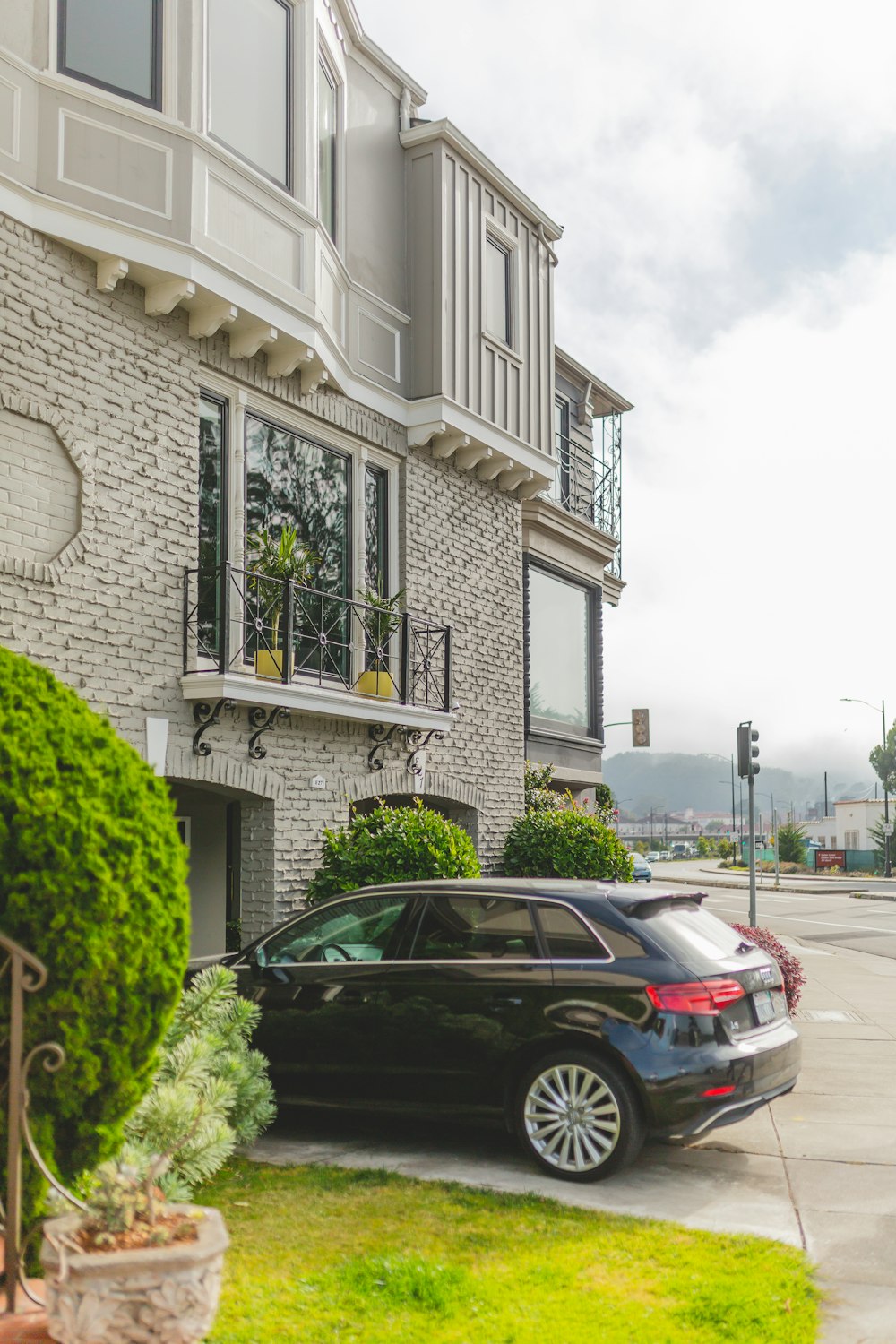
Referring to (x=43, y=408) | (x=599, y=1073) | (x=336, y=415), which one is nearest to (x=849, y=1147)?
(x=599, y=1073)

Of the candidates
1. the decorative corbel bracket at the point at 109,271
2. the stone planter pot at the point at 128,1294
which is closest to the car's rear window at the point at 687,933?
the stone planter pot at the point at 128,1294

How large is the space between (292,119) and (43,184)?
9.95 feet

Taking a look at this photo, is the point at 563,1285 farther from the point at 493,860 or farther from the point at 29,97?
the point at 493,860

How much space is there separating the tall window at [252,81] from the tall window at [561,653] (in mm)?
8592

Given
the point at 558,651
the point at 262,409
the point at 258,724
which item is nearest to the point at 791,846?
the point at 558,651

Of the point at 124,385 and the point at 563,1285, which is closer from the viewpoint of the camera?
the point at 563,1285

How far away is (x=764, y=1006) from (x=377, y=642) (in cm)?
676

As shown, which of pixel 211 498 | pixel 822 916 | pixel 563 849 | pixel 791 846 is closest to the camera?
pixel 211 498

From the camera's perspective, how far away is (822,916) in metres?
33.7

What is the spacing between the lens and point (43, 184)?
984 cm

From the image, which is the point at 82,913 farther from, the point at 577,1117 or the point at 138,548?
the point at 138,548

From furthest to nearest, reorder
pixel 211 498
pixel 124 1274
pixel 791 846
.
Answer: pixel 791 846, pixel 211 498, pixel 124 1274

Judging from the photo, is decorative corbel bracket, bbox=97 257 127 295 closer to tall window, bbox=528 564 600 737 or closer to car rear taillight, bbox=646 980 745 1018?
car rear taillight, bbox=646 980 745 1018

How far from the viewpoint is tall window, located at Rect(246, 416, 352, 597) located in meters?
12.3
